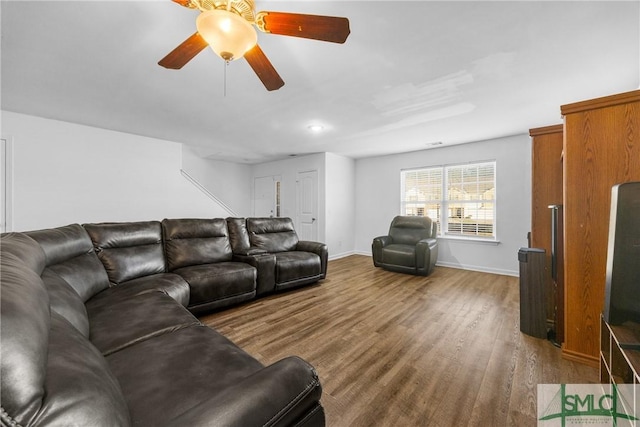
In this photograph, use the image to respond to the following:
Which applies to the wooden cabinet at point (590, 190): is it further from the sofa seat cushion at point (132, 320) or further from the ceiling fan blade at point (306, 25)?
the sofa seat cushion at point (132, 320)

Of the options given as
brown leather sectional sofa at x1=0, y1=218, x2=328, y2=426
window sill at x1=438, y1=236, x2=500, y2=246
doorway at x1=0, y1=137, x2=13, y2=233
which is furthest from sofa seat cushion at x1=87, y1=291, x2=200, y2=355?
window sill at x1=438, y1=236, x2=500, y2=246

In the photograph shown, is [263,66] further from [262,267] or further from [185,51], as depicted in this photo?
[262,267]

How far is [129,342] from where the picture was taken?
1.20 metres

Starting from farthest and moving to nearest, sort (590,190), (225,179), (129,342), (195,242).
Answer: (225,179) < (195,242) < (590,190) < (129,342)

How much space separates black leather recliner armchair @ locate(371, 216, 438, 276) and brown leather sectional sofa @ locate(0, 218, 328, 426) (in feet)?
7.94

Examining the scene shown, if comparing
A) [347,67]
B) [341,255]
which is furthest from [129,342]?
[341,255]

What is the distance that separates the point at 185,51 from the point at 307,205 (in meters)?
4.24

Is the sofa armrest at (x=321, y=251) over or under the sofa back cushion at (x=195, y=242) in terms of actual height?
under

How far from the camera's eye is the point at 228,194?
6.84 m

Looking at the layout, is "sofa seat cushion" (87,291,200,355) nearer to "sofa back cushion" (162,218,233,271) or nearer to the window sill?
"sofa back cushion" (162,218,233,271)

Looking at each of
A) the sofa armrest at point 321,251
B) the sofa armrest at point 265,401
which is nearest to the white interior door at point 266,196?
the sofa armrest at point 321,251

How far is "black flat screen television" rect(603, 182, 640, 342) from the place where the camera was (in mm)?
1177

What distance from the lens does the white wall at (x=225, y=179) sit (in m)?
6.18

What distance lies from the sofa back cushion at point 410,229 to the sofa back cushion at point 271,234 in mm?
2094
